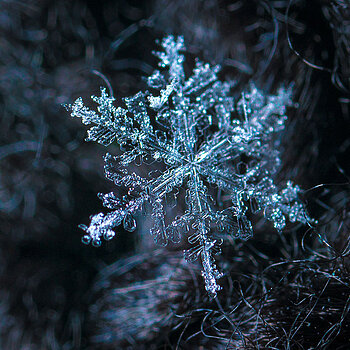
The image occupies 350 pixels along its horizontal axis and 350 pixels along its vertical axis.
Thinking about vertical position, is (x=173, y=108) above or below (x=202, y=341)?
above

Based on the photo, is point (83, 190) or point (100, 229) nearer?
point (100, 229)

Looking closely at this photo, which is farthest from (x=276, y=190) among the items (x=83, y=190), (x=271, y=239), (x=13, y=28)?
(x=13, y=28)

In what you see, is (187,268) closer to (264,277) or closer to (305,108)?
(264,277)
